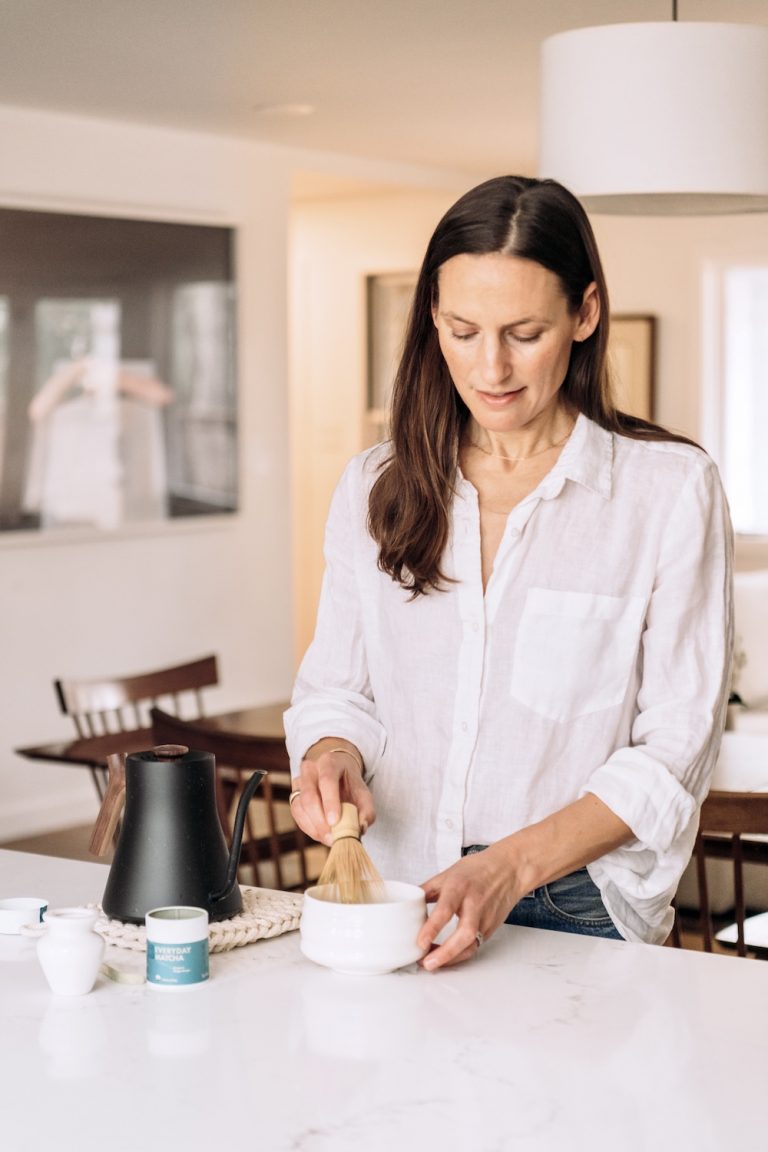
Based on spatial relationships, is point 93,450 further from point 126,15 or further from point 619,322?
point 619,322

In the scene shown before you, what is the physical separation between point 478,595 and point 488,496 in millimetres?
136

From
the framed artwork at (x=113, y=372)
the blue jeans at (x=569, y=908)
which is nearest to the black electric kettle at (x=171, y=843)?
the blue jeans at (x=569, y=908)

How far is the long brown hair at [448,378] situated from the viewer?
1651 millimetres

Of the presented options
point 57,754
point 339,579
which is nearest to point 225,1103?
point 339,579

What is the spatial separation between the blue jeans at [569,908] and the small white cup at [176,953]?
0.39 meters

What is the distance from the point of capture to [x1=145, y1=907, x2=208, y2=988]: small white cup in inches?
57.1

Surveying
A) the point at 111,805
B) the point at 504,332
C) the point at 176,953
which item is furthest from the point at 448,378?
the point at 176,953

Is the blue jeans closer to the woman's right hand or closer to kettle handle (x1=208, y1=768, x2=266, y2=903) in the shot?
the woman's right hand

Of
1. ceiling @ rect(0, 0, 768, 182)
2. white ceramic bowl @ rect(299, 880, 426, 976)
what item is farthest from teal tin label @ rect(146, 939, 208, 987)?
ceiling @ rect(0, 0, 768, 182)

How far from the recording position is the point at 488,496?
181 centimetres

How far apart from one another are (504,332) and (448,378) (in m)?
0.20

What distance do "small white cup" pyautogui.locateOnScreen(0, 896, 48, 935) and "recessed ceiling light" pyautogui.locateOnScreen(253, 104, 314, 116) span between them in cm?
487

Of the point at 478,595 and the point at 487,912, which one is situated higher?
the point at 478,595

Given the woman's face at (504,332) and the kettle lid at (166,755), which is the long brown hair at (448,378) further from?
the kettle lid at (166,755)
